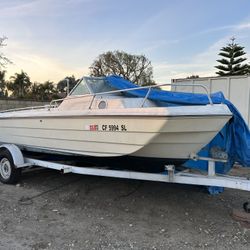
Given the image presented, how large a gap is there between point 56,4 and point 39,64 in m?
6.45

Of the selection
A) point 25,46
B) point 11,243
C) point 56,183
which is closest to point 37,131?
point 56,183

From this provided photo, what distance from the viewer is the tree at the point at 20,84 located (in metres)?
34.8

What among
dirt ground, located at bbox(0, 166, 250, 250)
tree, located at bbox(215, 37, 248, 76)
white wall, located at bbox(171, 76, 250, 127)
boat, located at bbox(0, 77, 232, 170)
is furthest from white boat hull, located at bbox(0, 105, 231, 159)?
tree, located at bbox(215, 37, 248, 76)

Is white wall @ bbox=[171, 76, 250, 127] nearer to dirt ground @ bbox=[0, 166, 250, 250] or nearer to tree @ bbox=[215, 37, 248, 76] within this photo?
dirt ground @ bbox=[0, 166, 250, 250]

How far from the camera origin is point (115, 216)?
4.62 metres

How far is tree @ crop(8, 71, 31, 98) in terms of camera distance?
1369 inches

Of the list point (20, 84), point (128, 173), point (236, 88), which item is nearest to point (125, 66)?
point (20, 84)

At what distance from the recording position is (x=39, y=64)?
15.2 metres

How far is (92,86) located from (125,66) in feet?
112

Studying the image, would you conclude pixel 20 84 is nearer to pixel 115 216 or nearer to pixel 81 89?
pixel 81 89

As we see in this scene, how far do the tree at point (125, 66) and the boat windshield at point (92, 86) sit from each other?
32511 millimetres

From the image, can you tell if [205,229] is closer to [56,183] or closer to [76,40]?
[56,183]

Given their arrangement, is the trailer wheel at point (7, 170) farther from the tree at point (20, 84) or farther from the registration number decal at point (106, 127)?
the tree at point (20, 84)

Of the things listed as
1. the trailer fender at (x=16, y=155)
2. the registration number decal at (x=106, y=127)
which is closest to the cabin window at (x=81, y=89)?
the registration number decal at (x=106, y=127)
